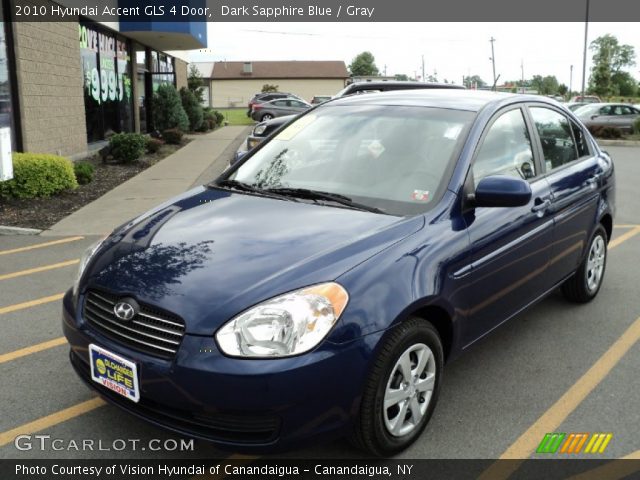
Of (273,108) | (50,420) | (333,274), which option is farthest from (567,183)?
(273,108)

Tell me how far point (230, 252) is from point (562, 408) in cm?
202

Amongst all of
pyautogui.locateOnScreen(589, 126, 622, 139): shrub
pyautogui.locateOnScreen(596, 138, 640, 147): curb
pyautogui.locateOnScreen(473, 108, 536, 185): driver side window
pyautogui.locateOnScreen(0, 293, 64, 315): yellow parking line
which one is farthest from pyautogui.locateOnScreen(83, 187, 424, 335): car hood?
pyautogui.locateOnScreen(589, 126, 622, 139): shrub

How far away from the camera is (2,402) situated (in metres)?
3.41

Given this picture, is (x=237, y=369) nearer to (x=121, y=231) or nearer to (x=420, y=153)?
(x=121, y=231)

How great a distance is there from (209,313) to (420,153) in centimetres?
166

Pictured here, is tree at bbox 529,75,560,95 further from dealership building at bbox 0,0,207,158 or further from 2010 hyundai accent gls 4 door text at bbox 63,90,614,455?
2010 hyundai accent gls 4 door text at bbox 63,90,614,455

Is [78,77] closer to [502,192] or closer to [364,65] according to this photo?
[502,192]

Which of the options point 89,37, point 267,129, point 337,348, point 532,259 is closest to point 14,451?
point 337,348

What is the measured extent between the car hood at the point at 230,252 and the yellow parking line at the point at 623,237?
4953mm

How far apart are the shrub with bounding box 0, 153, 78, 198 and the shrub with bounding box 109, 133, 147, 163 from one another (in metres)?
4.27

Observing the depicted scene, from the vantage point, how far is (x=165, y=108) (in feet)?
71.2

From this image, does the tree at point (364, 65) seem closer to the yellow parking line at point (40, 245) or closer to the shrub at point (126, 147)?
the shrub at point (126, 147)

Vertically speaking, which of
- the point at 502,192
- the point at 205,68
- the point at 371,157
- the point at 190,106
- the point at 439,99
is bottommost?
the point at 502,192

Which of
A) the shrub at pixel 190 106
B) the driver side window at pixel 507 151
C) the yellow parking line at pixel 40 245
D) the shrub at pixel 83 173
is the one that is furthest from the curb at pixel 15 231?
the shrub at pixel 190 106
